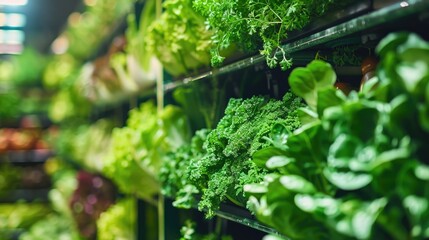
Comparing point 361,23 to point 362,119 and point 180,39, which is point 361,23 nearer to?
point 362,119

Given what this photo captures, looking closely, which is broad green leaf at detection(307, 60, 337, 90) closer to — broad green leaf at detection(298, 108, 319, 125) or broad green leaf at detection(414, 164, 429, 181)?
broad green leaf at detection(298, 108, 319, 125)

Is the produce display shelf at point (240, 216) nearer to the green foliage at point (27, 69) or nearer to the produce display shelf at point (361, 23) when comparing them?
the produce display shelf at point (361, 23)

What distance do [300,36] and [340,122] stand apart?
0.53 meters

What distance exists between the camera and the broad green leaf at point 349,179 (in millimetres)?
939

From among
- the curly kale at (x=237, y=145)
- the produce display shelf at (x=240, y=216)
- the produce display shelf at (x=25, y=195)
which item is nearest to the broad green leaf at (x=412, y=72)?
the curly kale at (x=237, y=145)

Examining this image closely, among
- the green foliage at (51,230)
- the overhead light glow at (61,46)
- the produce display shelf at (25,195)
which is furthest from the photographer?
the produce display shelf at (25,195)

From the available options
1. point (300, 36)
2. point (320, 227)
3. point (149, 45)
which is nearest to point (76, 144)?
point (149, 45)

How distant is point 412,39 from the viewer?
35.9 inches

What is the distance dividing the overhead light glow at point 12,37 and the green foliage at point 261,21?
19.6 feet

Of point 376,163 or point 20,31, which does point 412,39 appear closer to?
point 376,163

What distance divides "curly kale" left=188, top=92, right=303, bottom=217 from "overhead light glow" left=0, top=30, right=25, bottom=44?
5.97m

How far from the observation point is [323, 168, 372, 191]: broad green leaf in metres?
0.94

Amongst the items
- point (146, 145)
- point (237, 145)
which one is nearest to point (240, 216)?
point (237, 145)

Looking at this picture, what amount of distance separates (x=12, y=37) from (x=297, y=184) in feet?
22.6
